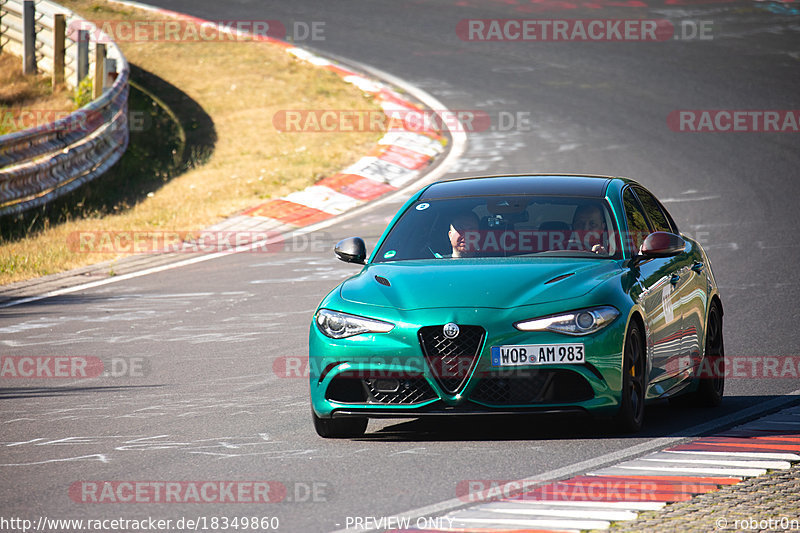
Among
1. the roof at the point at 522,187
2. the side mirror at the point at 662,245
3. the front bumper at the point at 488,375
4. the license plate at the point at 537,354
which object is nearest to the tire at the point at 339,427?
the front bumper at the point at 488,375

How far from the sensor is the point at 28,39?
25.0 m

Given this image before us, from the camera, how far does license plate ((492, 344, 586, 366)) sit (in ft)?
22.5

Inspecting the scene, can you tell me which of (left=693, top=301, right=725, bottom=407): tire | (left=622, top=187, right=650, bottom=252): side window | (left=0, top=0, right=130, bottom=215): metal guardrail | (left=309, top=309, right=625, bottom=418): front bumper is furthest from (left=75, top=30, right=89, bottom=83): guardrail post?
(left=309, top=309, right=625, bottom=418): front bumper

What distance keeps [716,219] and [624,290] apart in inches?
354

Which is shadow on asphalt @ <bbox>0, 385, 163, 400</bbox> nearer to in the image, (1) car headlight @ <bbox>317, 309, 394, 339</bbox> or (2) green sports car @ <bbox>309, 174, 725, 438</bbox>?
(2) green sports car @ <bbox>309, 174, 725, 438</bbox>

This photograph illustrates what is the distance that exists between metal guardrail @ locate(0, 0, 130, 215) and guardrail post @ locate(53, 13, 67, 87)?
0.99 m

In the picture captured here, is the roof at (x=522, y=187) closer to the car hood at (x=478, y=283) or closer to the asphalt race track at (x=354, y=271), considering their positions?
the car hood at (x=478, y=283)

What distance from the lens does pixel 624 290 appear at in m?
7.27

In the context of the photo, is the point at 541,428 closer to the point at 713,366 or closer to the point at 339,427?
the point at 339,427

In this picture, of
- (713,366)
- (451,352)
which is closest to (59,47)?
(713,366)

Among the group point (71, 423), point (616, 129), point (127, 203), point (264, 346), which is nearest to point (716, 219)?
point (616, 129)

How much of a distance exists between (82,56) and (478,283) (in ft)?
58.0

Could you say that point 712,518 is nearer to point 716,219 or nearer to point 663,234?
point 663,234

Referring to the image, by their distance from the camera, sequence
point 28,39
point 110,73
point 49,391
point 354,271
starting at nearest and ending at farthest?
point 49,391 < point 354,271 < point 110,73 < point 28,39
